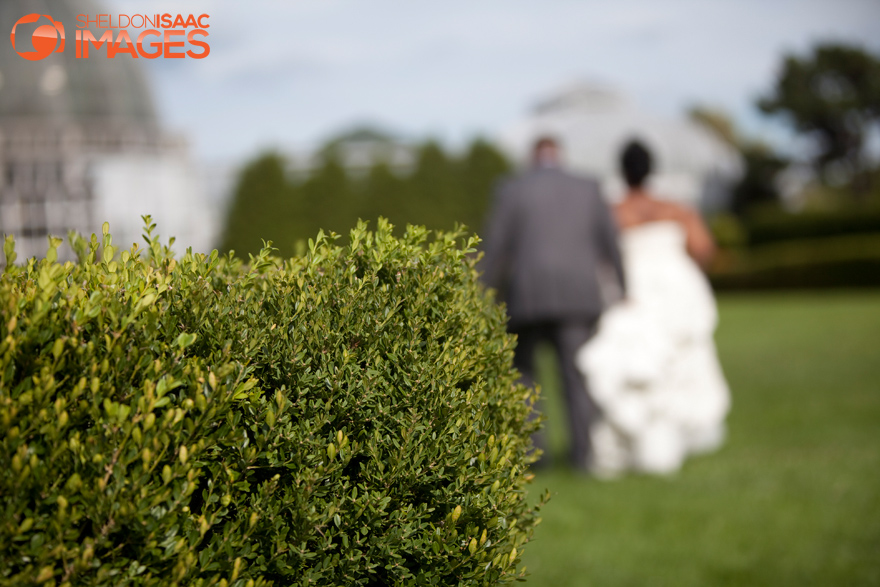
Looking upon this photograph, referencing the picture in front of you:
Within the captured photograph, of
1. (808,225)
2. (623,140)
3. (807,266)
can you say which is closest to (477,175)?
(807,266)

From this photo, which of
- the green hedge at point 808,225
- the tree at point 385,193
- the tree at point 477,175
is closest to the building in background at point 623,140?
the green hedge at point 808,225

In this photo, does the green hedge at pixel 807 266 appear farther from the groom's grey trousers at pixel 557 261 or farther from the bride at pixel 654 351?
the groom's grey trousers at pixel 557 261

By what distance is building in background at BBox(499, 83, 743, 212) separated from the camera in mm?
39312

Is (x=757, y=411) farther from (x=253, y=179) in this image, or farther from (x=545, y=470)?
(x=253, y=179)

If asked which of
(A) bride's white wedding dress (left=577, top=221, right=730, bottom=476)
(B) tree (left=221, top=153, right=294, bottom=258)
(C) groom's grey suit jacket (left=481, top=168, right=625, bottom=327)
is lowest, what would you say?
(A) bride's white wedding dress (left=577, top=221, right=730, bottom=476)

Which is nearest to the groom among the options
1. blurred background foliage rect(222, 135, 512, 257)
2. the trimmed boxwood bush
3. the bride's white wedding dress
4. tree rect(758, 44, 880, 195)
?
the bride's white wedding dress

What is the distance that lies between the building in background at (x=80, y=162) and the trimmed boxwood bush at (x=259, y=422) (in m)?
10.3

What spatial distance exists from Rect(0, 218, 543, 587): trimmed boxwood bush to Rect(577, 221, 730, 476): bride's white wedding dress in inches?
161

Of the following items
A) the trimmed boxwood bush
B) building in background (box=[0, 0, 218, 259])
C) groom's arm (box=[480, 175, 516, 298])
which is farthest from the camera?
building in background (box=[0, 0, 218, 259])

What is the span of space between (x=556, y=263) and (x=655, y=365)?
121 cm

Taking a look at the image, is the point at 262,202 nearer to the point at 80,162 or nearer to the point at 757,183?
the point at 80,162

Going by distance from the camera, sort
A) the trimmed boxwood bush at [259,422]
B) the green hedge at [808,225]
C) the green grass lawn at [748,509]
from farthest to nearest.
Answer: the green hedge at [808,225] → the green grass lawn at [748,509] → the trimmed boxwood bush at [259,422]

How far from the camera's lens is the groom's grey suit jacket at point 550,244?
575 centimetres

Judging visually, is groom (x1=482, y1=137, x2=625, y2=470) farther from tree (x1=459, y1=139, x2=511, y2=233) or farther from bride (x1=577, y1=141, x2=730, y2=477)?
tree (x1=459, y1=139, x2=511, y2=233)
